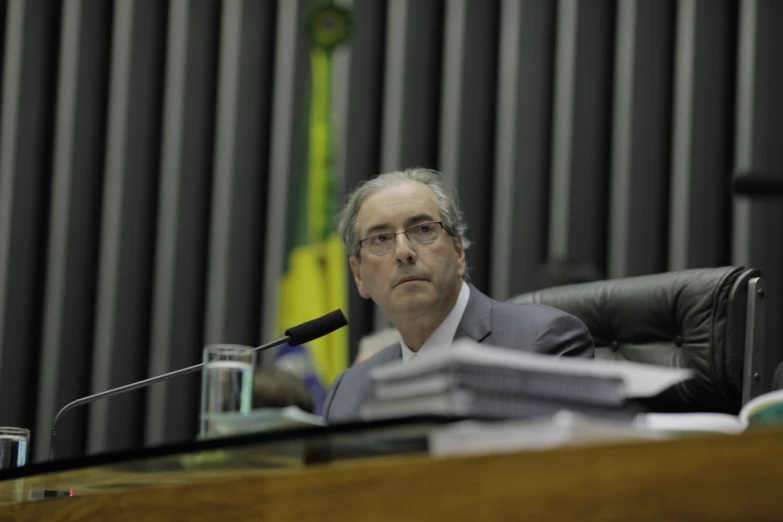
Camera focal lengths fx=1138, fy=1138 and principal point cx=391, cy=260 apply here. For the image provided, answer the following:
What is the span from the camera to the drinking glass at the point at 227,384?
142cm

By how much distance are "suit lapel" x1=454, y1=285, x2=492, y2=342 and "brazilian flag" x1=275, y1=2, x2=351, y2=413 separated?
2511 mm

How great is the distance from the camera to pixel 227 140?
572cm

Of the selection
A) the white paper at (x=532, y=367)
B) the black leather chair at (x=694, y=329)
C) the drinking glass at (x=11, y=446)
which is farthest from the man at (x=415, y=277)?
the white paper at (x=532, y=367)

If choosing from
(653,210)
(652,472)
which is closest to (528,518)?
(652,472)

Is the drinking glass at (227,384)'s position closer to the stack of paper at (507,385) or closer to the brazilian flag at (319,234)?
the stack of paper at (507,385)

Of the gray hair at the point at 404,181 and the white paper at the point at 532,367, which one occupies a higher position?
the gray hair at the point at 404,181

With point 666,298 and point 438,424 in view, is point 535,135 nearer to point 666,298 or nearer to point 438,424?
point 666,298

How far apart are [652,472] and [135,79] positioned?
17.0 ft

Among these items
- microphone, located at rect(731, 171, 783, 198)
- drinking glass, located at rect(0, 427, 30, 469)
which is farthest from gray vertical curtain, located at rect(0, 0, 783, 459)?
microphone, located at rect(731, 171, 783, 198)

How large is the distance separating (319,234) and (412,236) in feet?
9.30

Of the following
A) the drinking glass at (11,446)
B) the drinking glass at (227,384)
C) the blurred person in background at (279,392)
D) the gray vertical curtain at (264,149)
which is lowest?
the drinking glass at (11,446)

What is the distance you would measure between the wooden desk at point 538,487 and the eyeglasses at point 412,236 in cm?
122

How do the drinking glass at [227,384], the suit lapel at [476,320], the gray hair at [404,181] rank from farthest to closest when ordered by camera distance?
1. the gray hair at [404,181]
2. the suit lapel at [476,320]
3. the drinking glass at [227,384]

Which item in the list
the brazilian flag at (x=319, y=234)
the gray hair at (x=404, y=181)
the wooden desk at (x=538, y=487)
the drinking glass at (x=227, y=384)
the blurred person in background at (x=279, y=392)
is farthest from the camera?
the brazilian flag at (x=319, y=234)
